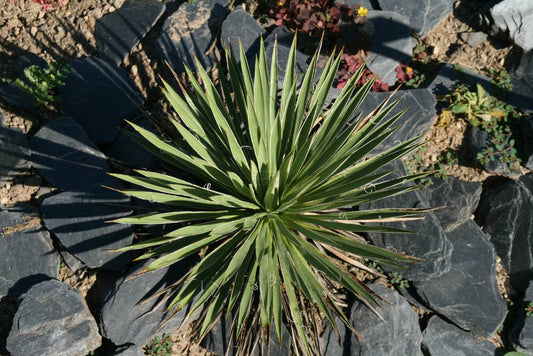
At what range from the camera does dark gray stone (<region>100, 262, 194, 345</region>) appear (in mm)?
3660

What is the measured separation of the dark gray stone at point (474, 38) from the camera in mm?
4539

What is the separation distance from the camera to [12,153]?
13.4 ft

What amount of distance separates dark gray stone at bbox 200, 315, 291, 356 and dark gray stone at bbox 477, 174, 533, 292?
1828mm

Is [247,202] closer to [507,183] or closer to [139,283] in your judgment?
[139,283]

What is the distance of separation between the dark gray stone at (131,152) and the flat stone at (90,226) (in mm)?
400

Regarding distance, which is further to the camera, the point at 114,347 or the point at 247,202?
the point at 114,347

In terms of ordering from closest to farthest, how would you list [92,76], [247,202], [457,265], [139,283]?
[247,202]
[139,283]
[457,265]
[92,76]

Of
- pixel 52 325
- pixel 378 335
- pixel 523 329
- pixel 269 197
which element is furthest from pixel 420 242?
pixel 52 325

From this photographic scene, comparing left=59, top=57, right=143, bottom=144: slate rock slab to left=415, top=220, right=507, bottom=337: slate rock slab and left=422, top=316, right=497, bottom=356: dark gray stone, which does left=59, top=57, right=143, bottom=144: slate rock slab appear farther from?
left=422, top=316, right=497, bottom=356: dark gray stone

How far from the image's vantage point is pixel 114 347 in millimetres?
3822

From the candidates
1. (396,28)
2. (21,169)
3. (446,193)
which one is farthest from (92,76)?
(446,193)

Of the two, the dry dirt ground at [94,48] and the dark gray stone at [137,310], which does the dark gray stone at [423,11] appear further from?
the dark gray stone at [137,310]

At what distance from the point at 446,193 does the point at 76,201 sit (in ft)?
9.36

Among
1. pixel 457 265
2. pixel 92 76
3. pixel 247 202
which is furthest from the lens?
pixel 92 76
